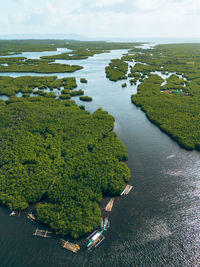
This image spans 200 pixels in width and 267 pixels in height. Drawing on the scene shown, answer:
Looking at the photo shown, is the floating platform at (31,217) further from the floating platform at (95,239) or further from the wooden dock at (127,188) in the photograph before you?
the wooden dock at (127,188)

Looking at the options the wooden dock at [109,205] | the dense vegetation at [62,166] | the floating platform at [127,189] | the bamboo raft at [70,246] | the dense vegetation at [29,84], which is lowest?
the bamboo raft at [70,246]

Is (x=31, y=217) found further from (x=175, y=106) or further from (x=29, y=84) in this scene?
(x=29, y=84)

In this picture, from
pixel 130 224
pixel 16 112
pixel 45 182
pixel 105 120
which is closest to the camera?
pixel 130 224

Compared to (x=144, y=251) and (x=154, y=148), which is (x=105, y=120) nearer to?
(x=154, y=148)

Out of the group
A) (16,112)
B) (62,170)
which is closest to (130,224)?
(62,170)

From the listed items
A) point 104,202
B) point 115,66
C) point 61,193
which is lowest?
Answer: point 104,202

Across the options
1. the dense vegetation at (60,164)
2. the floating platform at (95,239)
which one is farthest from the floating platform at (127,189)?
the floating platform at (95,239)

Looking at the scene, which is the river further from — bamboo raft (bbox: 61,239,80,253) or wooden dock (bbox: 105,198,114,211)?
wooden dock (bbox: 105,198,114,211)
